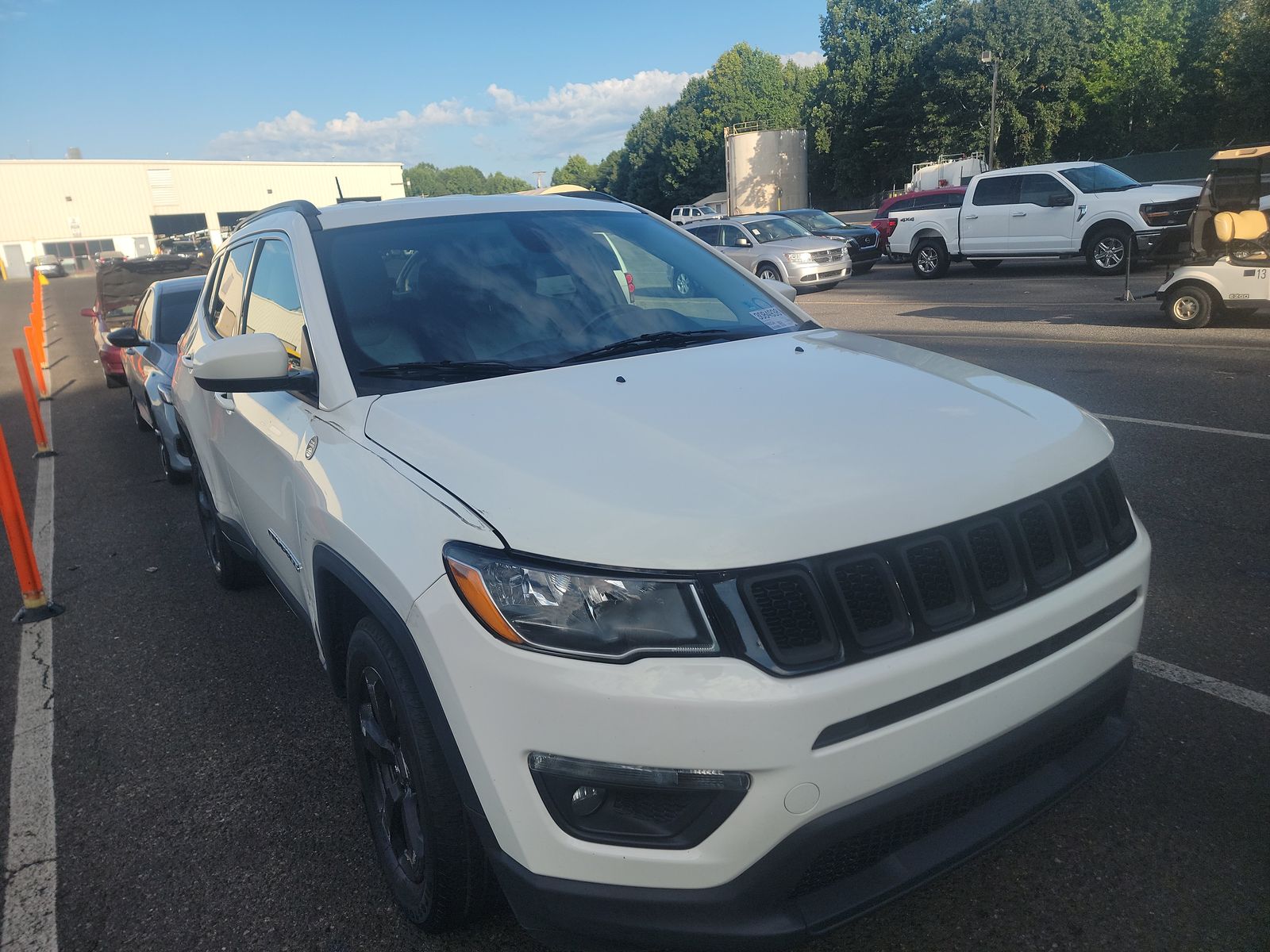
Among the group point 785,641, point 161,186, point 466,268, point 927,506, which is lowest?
point 785,641

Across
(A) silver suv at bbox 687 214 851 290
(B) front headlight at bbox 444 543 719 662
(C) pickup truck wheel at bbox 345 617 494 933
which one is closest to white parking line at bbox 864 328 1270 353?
(A) silver suv at bbox 687 214 851 290

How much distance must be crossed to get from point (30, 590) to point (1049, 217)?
17.8 metres

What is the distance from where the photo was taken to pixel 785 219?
20.3 meters

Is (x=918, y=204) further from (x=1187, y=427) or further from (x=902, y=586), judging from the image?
(x=902, y=586)

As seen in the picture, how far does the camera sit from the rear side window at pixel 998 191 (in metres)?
18.2

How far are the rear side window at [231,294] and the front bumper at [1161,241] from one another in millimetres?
16261

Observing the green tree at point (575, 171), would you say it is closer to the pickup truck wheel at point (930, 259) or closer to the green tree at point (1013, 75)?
the green tree at point (1013, 75)

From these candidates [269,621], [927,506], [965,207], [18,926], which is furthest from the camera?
[965,207]

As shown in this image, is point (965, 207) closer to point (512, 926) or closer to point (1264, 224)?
point (1264, 224)

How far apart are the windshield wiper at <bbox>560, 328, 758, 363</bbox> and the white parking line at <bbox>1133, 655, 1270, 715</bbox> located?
1746 millimetres

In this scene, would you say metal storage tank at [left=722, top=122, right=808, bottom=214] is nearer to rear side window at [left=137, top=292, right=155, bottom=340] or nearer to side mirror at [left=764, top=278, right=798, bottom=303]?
rear side window at [left=137, top=292, right=155, bottom=340]

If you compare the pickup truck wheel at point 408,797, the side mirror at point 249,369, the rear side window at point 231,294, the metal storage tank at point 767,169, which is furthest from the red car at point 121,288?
the metal storage tank at point 767,169

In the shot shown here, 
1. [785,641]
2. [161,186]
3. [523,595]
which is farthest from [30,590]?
[161,186]

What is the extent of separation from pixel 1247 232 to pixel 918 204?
11625 mm
